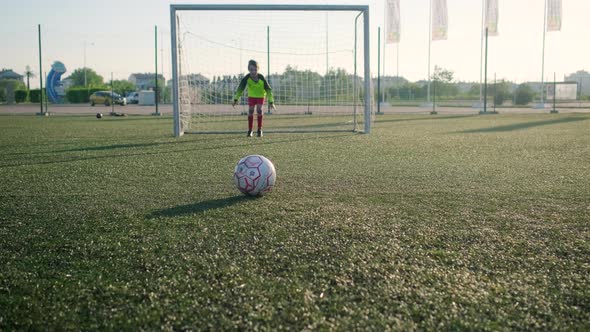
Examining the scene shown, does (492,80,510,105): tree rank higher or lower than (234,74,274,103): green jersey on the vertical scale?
higher

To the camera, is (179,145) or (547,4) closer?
(179,145)

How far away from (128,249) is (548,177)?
5028mm

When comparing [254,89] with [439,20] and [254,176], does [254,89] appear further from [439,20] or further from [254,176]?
[439,20]

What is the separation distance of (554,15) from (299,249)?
109 feet

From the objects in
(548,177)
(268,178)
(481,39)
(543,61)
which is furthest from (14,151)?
(543,61)

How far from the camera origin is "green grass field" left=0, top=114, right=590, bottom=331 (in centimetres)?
246

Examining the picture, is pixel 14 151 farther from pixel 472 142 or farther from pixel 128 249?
pixel 472 142

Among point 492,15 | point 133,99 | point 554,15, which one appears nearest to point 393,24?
point 492,15

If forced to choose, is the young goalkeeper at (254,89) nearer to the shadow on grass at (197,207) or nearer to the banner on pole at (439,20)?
the shadow on grass at (197,207)

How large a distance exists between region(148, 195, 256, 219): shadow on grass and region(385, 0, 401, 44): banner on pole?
1032 inches

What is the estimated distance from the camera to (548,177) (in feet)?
20.8

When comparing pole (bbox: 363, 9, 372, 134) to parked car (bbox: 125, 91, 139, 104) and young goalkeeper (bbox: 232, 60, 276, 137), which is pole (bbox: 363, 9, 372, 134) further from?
parked car (bbox: 125, 91, 139, 104)

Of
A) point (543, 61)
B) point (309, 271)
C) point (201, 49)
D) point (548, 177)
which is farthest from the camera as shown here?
point (543, 61)

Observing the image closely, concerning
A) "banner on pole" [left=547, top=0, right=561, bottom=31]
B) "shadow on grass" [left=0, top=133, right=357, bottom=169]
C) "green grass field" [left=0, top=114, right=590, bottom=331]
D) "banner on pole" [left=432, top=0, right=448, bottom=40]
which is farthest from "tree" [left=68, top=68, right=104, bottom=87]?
"green grass field" [left=0, top=114, right=590, bottom=331]
